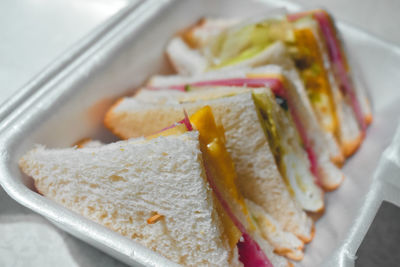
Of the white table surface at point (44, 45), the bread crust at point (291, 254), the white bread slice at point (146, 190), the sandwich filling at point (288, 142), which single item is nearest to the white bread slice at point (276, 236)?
the bread crust at point (291, 254)

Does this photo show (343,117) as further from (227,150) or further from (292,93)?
(227,150)

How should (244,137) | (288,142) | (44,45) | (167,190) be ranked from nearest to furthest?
(167,190)
(244,137)
(288,142)
(44,45)

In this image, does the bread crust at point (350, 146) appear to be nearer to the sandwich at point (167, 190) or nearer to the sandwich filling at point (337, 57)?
the sandwich filling at point (337, 57)

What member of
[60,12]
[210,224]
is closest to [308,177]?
[210,224]

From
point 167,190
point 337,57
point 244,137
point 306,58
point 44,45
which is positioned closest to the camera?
point 167,190

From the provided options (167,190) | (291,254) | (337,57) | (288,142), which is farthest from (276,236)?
(337,57)

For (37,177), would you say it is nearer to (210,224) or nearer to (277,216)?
(210,224)
